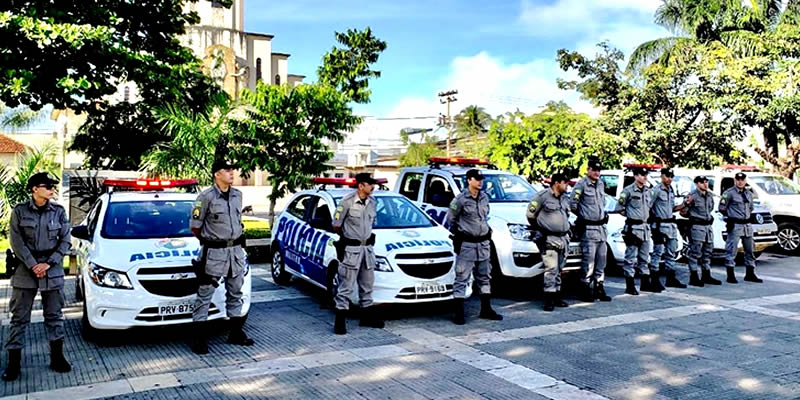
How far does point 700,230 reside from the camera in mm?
10422

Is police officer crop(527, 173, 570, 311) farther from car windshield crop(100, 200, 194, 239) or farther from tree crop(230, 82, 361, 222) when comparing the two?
tree crop(230, 82, 361, 222)

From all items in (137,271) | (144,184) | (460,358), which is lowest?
(460,358)

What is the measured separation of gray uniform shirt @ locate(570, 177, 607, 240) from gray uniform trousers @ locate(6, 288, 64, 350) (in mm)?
6402

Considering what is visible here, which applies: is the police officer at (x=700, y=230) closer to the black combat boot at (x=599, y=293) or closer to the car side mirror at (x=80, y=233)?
the black combat boot at (x=599, y=293)

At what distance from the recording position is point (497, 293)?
31.8ft

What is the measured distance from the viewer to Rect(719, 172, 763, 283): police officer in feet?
35.5

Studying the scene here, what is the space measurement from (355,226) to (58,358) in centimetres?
319

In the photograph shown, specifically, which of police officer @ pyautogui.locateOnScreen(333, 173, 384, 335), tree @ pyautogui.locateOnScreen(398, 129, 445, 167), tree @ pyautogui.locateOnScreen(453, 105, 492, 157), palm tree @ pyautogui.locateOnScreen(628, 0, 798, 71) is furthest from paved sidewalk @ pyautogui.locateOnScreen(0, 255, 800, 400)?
tree @ pyautogui.locateOnScreen(453, 105, 492, 157)

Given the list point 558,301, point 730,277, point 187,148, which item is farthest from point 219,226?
point 730,277

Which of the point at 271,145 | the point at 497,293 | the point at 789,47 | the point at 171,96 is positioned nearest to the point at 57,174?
the point at 171,96

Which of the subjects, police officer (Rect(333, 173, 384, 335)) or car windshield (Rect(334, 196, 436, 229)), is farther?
car windshield (Rect(334, 196, 436, 229))

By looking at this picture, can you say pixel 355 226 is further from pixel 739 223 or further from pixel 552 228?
pixel 739 223

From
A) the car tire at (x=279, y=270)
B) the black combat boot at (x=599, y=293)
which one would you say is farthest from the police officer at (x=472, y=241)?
the car tire at (x=279, y=270)

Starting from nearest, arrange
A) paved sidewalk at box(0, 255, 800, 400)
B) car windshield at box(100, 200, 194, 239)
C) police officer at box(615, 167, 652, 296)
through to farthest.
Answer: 1. paved sidewalk at box(0, 255, 800, 400)
2. car windshield at box(100, 200, 194, 239)
3. police officer at box(615, 167, 652, 296)
